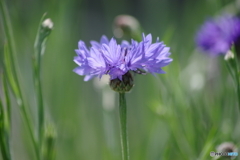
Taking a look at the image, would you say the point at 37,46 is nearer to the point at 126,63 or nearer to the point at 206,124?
the point at 126,63

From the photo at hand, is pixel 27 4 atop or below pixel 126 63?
atop

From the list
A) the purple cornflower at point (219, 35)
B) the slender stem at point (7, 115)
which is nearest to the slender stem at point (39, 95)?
the slender stem at point (7, 115)

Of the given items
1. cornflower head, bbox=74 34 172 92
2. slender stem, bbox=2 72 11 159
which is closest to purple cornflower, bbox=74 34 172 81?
cornflower head, bbox=74 34 172 92

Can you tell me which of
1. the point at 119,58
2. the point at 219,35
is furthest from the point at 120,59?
the point at 219,35

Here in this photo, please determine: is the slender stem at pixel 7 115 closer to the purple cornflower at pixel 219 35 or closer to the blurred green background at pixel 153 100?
the blurred green background at pixel 153 100

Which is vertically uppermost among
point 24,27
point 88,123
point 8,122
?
point 24,27

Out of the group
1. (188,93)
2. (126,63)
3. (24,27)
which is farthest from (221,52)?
(24,27)

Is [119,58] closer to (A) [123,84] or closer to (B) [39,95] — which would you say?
(A) [123,84]
